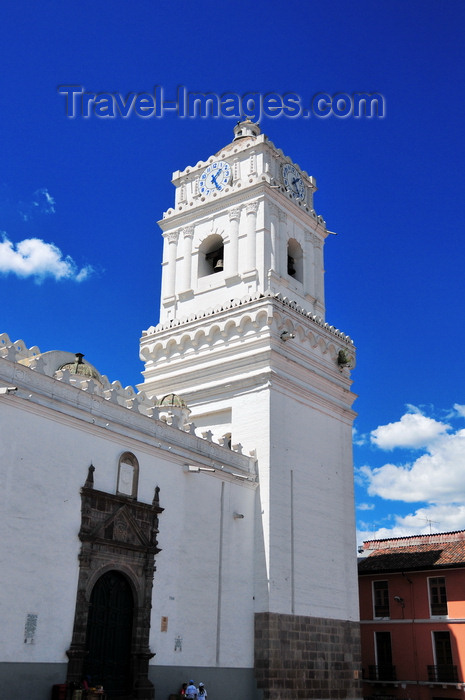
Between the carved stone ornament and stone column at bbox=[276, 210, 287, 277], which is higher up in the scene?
stone column at bbox=[276, 210, 287, 277]

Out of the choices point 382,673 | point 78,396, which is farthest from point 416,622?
point 78,396

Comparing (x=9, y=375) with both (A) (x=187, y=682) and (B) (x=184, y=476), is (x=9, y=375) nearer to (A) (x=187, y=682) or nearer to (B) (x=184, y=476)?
(B) (x=184, y=476)

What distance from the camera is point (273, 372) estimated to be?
916 inches

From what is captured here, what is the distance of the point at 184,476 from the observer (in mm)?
20031

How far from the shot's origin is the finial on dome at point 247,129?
96.8 feet

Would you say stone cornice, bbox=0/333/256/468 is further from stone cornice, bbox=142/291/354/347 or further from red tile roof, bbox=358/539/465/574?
red tile roof, bbox=358/539/465/574

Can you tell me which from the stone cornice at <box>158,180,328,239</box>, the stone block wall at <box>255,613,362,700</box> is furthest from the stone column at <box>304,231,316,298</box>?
the stone block wall at <box>255,613,362,700</box>

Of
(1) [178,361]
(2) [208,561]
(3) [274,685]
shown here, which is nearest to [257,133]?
(1) [178,361]

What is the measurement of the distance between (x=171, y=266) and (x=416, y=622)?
1721 centimetres

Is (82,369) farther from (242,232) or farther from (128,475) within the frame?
(242,232)

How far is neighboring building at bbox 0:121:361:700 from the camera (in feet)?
51.9

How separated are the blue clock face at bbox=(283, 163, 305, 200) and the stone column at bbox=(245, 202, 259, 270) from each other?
2164 mm

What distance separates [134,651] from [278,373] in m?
9.64

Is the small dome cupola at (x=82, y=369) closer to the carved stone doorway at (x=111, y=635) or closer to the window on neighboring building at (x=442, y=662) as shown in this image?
the carved stone doorway at (x=111, y=635)
